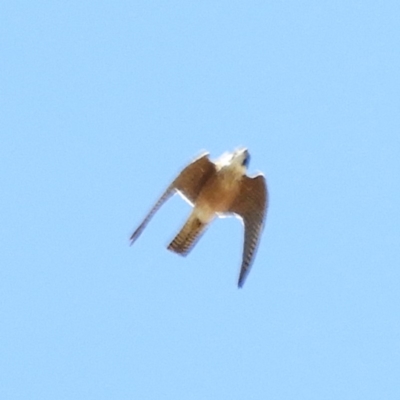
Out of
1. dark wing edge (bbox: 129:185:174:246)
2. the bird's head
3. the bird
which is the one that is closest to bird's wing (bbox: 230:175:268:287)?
the bird

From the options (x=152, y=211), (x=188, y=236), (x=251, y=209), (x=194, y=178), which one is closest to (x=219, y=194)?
(x=194, y=178)

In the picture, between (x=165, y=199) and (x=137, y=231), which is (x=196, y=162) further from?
(x=137, y=231)

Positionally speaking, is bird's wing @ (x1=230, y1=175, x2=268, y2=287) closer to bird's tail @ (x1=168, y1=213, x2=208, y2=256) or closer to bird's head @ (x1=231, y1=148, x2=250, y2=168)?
bird's head @ (x1=231, y1=148, x2=250, y2=168)

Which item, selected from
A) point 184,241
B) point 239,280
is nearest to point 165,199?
point 184,241

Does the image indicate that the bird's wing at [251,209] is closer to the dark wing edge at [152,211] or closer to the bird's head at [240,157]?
the bird's head at [240,157]

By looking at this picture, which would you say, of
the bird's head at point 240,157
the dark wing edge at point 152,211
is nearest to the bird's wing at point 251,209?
the bird's head at point 240,157
